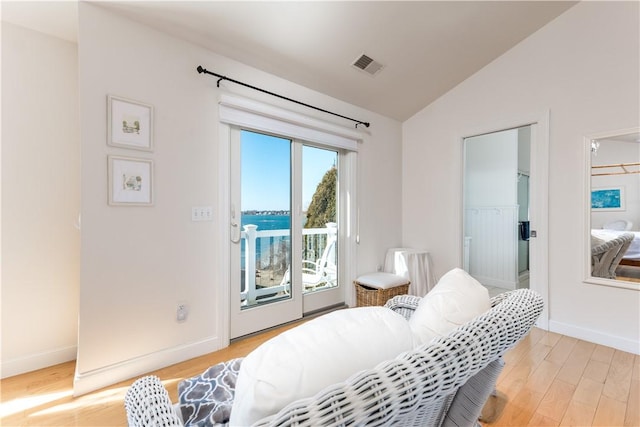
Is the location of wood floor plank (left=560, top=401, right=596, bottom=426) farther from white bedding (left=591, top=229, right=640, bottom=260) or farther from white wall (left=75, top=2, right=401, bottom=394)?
white wall (left=75, top=2, right=401, bottom=394)

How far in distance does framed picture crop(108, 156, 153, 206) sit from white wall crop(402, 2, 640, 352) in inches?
128

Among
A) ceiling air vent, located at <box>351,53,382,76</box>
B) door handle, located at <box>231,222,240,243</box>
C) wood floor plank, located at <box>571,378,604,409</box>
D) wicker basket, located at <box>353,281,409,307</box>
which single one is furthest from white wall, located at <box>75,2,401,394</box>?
wood floor plank, located at <box>571,378,604,409</box>

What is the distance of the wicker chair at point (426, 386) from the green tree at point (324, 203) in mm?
2287

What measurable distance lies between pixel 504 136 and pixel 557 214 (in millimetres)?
1506

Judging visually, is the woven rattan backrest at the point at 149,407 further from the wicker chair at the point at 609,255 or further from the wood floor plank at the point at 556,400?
the wicker chair at the point at 609,255

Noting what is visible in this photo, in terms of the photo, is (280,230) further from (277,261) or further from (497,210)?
(497,210)

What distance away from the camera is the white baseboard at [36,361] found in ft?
6.22

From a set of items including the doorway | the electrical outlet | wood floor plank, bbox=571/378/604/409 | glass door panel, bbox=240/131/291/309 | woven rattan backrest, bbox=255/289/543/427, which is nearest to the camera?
woven rattan backrest, bbox=255/289/543/427

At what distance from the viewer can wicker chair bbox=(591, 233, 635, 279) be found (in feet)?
7.94

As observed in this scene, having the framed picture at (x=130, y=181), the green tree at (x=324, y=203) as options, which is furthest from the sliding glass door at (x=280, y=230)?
the framed picture at (x=130, y=181)

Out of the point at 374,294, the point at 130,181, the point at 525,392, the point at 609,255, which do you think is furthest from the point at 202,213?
the point at 609,255

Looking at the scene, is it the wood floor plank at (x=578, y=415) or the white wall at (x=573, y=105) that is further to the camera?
the white wall at (x=573, y=105)

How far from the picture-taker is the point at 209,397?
40.2 inches

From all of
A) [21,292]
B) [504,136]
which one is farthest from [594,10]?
[21,292]
